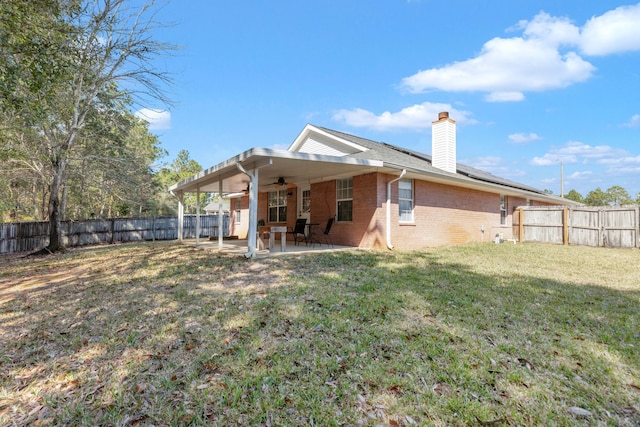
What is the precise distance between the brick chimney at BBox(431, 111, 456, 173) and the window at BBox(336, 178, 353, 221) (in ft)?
14.3

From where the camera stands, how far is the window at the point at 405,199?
34.9ft

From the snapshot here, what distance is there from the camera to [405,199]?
10.8 meters

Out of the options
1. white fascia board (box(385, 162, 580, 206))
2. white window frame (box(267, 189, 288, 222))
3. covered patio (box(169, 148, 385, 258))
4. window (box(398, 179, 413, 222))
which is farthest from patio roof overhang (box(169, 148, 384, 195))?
white window frame (box(267, 189, 288, 222))

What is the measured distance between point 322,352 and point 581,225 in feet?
49.8

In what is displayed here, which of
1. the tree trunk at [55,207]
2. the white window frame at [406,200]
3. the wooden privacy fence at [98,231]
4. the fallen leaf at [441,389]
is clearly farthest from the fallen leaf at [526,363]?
the wooden privacy fence at [98,231]

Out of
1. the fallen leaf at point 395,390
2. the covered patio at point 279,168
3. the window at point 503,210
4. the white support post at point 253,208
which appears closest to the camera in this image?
the fallen leaf at point 395,390

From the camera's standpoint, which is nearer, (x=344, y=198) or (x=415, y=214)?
(x=344, y=198)

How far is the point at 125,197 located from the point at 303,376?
18.8 metres

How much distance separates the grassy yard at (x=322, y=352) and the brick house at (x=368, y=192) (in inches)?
144

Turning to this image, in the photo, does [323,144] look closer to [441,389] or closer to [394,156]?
[394,156]

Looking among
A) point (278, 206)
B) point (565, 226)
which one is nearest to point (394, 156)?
point (278, 206)

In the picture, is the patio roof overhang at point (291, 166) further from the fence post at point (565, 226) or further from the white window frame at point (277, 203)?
the fence post at point (565, 226)

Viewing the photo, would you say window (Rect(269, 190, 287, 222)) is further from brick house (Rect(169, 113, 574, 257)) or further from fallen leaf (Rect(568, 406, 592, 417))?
fallen leaf (Rect(568, 406, 592, 417))

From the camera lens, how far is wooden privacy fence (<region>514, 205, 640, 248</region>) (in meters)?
12.1
